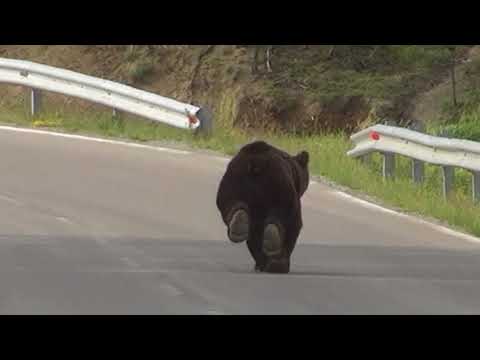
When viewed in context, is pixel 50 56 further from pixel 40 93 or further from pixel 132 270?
pixel 132 270

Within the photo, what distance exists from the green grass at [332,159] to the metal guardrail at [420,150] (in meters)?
0.17

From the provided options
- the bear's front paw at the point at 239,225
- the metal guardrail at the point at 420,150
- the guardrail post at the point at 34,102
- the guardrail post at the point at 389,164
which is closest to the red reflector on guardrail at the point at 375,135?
the metal guardrail at the point at 420,150

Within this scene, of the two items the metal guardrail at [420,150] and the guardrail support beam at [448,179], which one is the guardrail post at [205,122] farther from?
the guardrail support beam at [448,179]

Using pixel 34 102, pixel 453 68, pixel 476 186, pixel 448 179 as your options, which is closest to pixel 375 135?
pixel 448 179

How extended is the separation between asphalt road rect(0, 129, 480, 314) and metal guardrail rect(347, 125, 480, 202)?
123 cm

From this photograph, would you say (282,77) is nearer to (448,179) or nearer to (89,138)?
(89,138)

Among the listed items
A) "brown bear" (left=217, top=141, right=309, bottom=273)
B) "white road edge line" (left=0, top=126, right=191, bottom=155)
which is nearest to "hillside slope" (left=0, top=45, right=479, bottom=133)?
"white road edge line" (left=0, top=126, right=191, bottom=155)

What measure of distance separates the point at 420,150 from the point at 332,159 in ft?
4.64

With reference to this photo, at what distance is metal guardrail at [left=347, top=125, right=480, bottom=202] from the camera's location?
1691cm

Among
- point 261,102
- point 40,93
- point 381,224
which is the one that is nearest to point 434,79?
point 261,102

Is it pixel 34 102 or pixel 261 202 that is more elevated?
pixel 34 102

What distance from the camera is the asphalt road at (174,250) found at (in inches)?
441

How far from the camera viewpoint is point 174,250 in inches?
535

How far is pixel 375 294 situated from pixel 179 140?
8.74 metres
